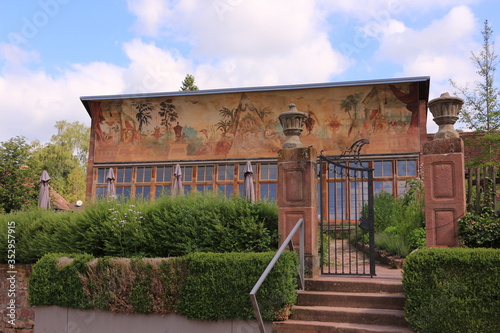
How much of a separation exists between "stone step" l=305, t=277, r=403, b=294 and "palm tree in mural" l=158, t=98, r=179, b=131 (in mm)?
13423

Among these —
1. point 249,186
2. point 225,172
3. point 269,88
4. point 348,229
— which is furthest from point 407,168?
point 348,229

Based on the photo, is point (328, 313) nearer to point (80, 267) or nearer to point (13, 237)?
point (80, 267)

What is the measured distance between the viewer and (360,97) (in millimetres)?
18859

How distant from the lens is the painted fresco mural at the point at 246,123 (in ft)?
60.9

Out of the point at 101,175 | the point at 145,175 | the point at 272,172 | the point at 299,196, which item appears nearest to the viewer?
the point at 299,196

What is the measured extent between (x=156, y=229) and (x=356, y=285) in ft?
13.6

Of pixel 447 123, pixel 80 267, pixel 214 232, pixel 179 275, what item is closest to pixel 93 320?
pixel 80 267

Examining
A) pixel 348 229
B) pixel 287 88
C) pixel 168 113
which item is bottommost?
pixel 348 229

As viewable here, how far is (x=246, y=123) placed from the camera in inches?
781

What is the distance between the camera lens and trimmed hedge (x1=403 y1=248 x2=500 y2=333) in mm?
6410

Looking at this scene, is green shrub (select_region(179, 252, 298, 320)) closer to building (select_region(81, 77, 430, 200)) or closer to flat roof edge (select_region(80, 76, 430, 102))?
building (select_region(81, 77, 430, 200))

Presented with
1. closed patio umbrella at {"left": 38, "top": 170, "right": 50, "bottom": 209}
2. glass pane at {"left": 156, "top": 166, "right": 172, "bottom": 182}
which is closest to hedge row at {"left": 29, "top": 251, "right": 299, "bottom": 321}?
closed patio umbrella at {"left": 38, "top": 170, "right": 50, "bottom": 209}

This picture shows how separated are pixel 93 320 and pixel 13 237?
11.9ft

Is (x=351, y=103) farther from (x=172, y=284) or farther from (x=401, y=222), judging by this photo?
(x=172, y=284)
